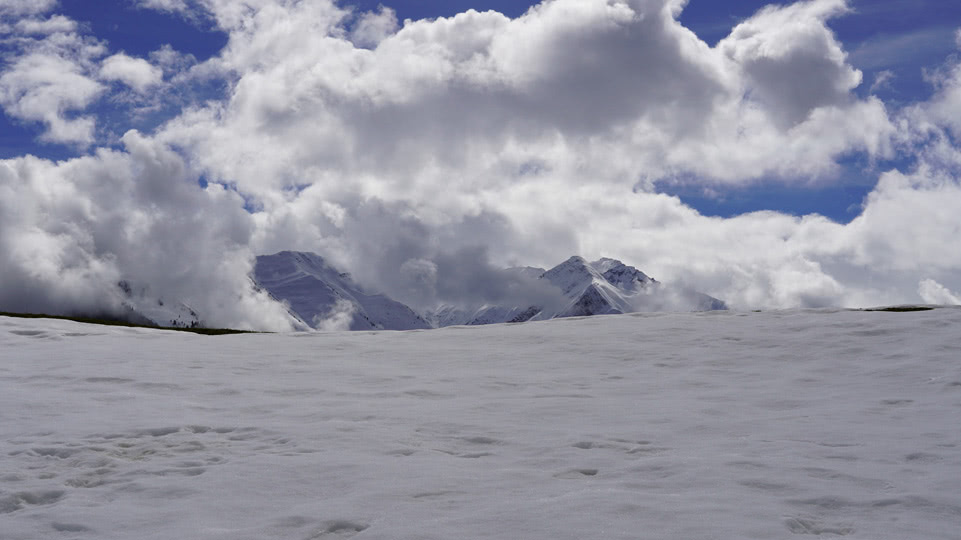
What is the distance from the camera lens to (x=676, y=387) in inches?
491

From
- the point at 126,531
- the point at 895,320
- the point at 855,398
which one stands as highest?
the point at 895,320

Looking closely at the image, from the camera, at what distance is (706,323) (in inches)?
746

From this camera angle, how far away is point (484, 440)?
29.9ft

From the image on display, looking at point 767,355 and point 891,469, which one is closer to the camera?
point 891,469

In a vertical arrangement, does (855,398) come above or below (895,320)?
below

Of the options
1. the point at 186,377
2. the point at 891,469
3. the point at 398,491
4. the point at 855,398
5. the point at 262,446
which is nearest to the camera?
the point at 398,491

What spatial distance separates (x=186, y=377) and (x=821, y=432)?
9472mm

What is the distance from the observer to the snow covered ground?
650 centimetres

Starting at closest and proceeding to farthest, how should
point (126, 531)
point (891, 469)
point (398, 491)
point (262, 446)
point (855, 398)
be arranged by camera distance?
1. point (126, 531)
2. point (398, 491)
3. point (891, 469)
4. point (262, 446)
5. point (855, 398)

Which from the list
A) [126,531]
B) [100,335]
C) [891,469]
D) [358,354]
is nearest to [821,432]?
[891,469]

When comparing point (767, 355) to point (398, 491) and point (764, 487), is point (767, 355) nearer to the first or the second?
point (764, 487)

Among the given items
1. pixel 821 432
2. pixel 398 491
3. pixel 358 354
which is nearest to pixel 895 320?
pixel 821 432

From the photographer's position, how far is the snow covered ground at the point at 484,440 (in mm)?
6504

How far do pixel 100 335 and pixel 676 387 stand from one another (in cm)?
1244
